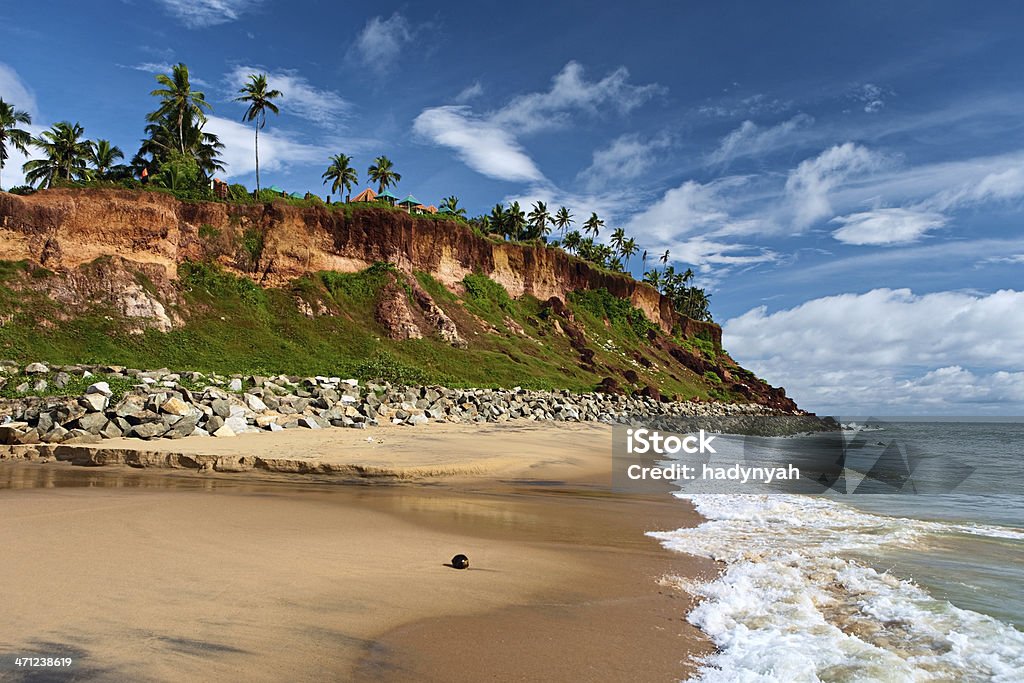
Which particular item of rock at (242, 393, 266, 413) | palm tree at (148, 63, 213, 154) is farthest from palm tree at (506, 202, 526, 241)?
rock at (242, 393, 266, 413)

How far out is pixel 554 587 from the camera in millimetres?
5676

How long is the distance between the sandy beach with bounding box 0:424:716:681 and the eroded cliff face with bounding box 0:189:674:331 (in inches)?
1017

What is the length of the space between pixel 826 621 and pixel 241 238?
1577 inches

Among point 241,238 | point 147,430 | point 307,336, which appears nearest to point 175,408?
point 147,430

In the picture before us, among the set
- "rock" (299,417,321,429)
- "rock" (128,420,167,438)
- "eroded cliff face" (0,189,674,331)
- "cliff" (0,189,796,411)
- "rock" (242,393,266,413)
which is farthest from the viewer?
"eroded cliff face" (0,189,674,331)

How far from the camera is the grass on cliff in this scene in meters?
26.9

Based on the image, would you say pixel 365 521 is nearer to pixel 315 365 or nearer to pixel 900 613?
pixel 900 613

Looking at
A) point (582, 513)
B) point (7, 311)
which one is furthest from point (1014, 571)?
point (7, 311)

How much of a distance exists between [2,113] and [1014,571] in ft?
212

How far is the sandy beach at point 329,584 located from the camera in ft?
12.2

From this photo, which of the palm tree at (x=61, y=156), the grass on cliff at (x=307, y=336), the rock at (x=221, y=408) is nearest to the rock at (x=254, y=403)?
the rock at (x=221, y=408)

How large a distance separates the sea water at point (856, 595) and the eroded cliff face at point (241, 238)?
35151 millimetres

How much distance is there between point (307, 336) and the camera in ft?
112

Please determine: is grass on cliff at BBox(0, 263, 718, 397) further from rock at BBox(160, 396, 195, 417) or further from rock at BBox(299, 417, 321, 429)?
rock at BBox(160, 396, 195, 417)
